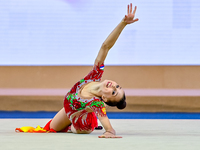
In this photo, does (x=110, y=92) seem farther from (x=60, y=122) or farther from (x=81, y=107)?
(x=60, y=122)

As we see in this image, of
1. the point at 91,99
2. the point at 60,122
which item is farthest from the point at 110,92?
the point at 60,122

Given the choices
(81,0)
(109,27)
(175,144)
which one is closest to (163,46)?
(109,27)

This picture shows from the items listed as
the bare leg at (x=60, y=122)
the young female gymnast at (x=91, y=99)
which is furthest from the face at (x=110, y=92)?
the bare leg at (x=60, y=122)

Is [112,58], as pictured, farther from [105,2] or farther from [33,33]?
[33,33]

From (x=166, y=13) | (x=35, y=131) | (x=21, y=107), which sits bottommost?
(x=21, y=107)

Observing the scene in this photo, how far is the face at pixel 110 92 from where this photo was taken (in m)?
1.50

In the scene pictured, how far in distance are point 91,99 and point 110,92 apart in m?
0.10

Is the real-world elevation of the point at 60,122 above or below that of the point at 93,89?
below

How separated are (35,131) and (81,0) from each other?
2.46 m

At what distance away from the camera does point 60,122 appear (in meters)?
1.73

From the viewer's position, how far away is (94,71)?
5.46 ft

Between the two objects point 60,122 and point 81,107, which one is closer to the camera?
point 81,107

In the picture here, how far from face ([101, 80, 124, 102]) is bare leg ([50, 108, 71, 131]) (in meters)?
0.29

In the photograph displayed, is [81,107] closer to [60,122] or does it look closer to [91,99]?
[91,99]
